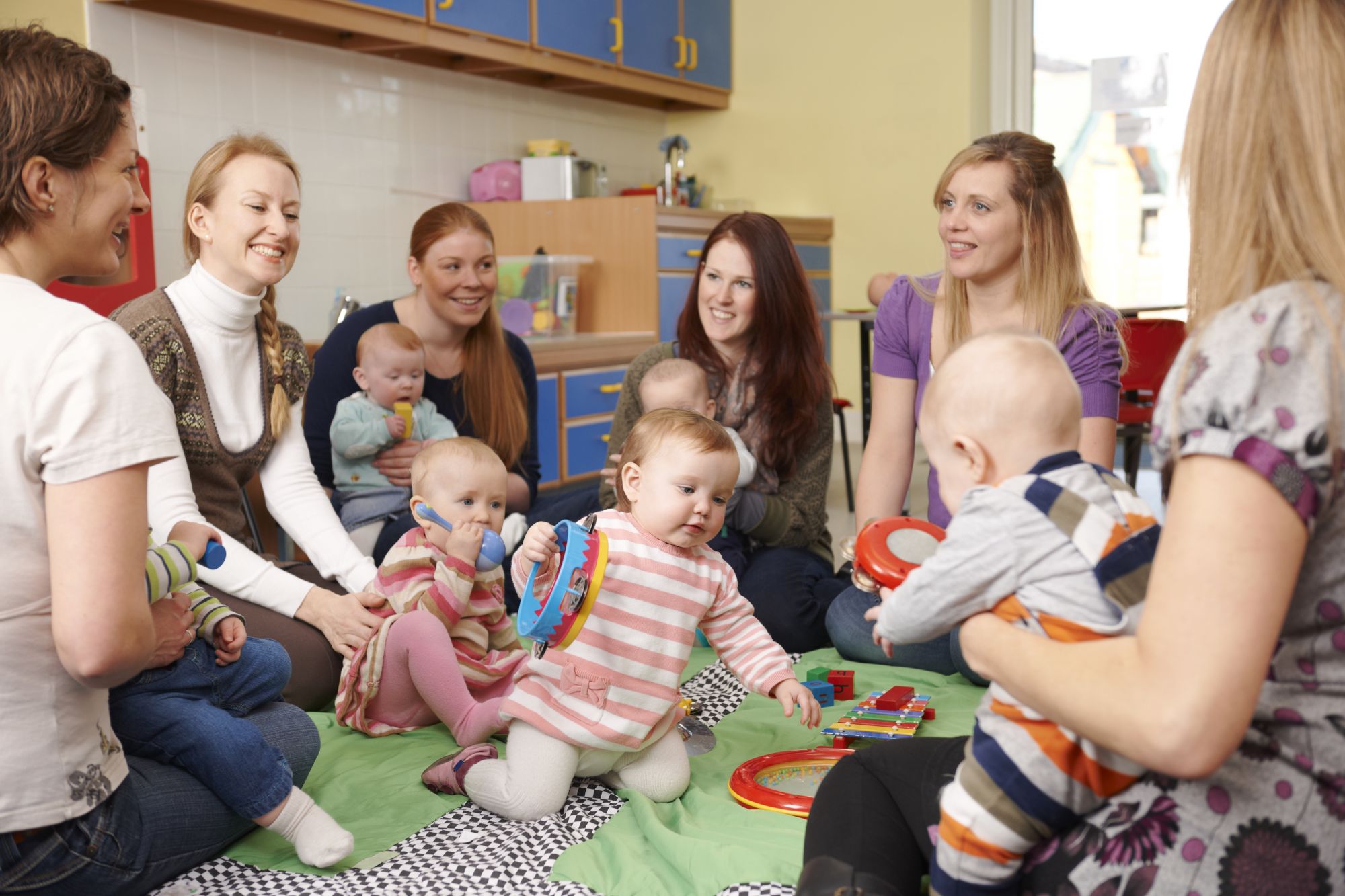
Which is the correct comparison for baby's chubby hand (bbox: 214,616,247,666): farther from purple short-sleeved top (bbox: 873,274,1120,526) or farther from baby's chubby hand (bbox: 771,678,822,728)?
purple short-sleeved top (bbox: 873,274,1120,526)

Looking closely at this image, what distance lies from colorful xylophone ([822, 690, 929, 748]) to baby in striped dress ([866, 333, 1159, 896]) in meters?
0.79

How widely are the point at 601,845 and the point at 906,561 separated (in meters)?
0.64

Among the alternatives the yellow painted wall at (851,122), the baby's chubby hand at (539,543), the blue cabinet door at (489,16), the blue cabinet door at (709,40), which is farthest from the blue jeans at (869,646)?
the blue cabinet door at (709,40)

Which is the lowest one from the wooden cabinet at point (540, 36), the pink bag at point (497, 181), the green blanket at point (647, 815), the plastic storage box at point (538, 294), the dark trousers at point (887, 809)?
the green blanket at point (647, 815)

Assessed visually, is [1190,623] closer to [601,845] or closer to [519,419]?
[601,845]

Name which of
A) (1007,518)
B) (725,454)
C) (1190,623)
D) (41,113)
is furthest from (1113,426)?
(41,113)

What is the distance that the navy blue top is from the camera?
278cm

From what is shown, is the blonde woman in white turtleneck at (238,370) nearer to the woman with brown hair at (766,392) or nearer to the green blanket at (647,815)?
the green blanket at (647,815)

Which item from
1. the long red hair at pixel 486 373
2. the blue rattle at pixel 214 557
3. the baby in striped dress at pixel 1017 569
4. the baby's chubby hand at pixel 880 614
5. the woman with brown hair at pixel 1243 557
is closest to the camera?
the woman with brown hair at pixel 1243 557

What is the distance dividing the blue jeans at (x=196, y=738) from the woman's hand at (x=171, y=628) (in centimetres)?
2

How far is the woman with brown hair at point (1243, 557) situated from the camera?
0.82m

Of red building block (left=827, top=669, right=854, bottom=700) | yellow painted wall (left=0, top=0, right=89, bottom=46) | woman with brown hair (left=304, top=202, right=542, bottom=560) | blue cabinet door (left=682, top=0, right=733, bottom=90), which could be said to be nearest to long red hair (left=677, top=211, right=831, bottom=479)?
woman with brown hair (left=304, top=202, right=542, bottom=560)

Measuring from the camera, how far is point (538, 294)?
4.74 meters

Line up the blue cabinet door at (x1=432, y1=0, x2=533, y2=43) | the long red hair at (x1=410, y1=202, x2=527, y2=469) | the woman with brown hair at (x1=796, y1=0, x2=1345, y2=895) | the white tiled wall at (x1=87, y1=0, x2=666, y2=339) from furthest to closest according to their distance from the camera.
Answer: the blue cabinet door at (x1=432, y1=0, x2=533, y2=43) < the white tiled wall at (x1=87, y1=0, x2=666, y2=339) < the long red hair at (x1=410, y1=202, x2=527, y2=469) < the woman with brown hair at (x1=796, y1=0, x2=1345, y2=895)
